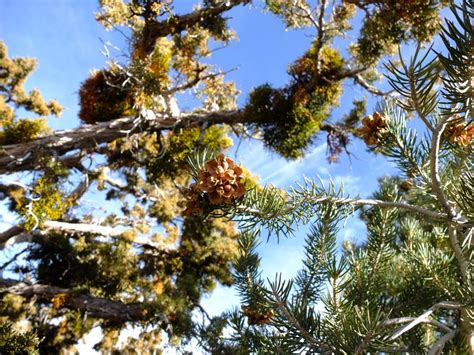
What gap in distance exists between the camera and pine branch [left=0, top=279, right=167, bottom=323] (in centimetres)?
637

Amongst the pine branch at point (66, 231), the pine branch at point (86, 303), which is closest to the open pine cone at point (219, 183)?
the pine branch at point (86, 303)

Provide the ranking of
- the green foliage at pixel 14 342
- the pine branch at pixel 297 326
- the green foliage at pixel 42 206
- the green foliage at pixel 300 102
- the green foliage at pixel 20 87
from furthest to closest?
the green foliage at pixel 20 87
the green foliage at pixel 300 102
the green foliage at pixel 42 206
the green foliage at pixel 14 342
the pine branch at pixel 297 326

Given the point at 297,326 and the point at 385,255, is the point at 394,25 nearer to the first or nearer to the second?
the point at 385,255

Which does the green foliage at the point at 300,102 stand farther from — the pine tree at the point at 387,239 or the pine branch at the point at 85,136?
the pine tree at the point at 387,239

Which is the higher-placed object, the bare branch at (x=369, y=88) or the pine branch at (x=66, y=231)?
the bare branch at (x=369, y=88)

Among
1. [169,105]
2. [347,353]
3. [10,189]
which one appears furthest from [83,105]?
[347,353]

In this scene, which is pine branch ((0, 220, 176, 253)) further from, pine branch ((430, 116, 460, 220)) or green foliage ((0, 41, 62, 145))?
pine branch ((430, 116, 460, 220))

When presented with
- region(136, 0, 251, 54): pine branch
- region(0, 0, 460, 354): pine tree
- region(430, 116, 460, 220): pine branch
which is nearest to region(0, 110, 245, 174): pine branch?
region(0, 0, 460, 354): pine tree

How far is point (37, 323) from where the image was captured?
7039 mm

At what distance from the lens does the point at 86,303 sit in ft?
21.4

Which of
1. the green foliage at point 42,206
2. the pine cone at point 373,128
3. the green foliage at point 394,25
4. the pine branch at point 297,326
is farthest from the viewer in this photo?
the green foliage at point 394,25

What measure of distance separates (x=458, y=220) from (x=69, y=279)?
8002 millimetres

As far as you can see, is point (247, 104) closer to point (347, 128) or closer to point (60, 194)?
point (347, 128)

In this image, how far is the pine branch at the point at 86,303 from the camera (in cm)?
637
